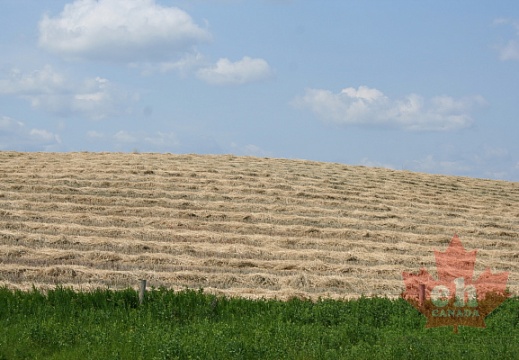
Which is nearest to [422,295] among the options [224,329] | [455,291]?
[455,291]

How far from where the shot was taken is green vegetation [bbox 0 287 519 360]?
8531 mm

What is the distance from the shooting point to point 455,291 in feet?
44.1

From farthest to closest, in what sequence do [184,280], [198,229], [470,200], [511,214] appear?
[470,200] < [511,214] < [198,229] < [184,280]

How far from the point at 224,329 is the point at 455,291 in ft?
18.2

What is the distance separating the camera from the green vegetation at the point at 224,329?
28.0 ft

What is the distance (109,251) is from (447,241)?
26.1 feet

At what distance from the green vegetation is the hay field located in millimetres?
1774

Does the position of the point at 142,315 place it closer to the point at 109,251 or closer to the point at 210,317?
the point at 210,317

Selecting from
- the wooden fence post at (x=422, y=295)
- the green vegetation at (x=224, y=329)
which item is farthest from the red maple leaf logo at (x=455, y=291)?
the green vegetation at (x=224, y=329)

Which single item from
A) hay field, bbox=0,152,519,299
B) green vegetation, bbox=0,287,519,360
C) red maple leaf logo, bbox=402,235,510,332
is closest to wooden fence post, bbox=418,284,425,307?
red maple leaf logo, bbox=402,235,510,332

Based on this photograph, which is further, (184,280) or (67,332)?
(184,280)

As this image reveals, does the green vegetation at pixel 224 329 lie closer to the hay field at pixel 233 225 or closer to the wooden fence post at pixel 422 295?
the wooden fence post at pixel 422 295

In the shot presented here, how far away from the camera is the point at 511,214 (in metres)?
21.3

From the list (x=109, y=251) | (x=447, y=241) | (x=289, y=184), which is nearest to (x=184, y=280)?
(x=109, y=251)
